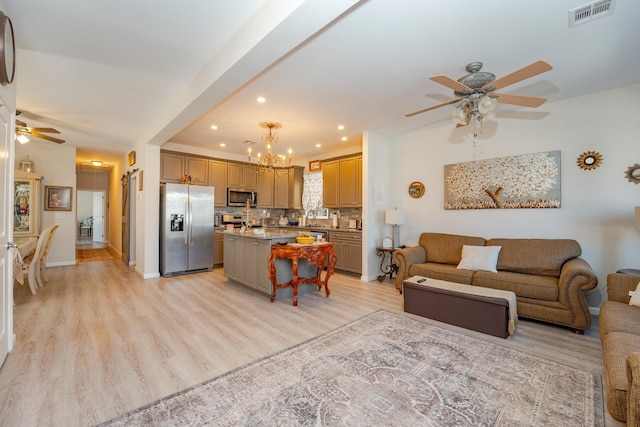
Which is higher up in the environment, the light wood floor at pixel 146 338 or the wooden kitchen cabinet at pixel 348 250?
the wooden kitchen cabinet at pixel 348 250

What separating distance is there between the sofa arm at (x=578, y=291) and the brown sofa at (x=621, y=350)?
0.17 metres

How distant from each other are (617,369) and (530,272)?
2.36 m

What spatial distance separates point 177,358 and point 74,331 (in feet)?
4.51

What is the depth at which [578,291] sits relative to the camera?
2865mm

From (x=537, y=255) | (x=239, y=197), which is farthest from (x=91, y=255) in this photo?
(x=537, y=255)

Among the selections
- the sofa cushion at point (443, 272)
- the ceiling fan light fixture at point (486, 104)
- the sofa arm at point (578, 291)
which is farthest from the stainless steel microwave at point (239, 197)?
the sofa arm at point (578, 291)

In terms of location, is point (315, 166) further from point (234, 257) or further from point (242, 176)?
point (234, 257)

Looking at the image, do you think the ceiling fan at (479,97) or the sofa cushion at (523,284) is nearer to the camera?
the ceiling fan at (479,97)

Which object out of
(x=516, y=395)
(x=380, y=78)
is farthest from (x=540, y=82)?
(x=516, y=395)

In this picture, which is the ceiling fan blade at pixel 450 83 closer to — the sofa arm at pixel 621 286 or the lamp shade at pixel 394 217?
the sofa arm at pixel 621 286

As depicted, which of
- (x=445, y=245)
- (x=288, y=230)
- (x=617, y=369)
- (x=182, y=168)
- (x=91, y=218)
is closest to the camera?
(x=617, y=369)

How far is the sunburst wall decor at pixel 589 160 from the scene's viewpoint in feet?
11.4

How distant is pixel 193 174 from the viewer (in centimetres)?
615

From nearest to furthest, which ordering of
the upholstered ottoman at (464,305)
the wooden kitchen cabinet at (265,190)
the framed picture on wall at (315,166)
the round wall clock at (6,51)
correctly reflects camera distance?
the round wall clock at (6,51), the upholstered ottoman at (464,305), the framed picture on wall at (315,166), the wooden kitchen cabinet at (265,190)
